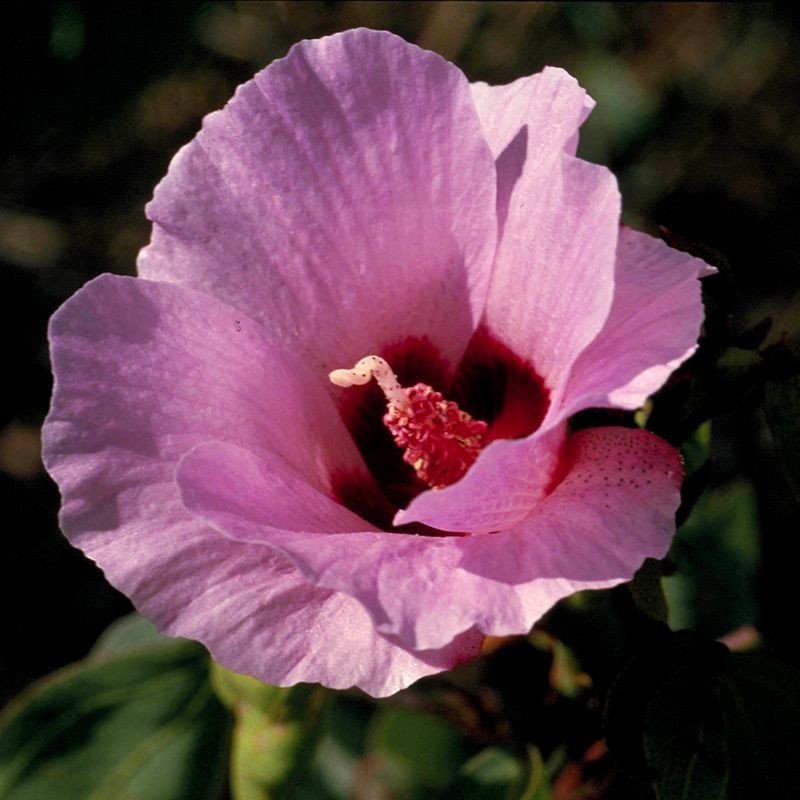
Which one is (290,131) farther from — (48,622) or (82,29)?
(48,622)

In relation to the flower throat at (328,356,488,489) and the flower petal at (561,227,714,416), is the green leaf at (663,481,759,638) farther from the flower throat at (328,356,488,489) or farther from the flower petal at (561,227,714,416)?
the flower petal at (561,227,714,416)

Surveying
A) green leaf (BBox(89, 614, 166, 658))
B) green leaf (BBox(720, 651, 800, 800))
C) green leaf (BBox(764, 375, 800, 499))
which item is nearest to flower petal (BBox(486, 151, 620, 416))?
green leaf (BBox(764, 375, 800, 499))

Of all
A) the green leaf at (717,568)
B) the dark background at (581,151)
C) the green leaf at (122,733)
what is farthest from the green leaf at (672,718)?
the dark background at (581,151)

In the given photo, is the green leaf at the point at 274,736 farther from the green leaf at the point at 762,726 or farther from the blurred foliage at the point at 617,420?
the green leaf at the point at 762,726

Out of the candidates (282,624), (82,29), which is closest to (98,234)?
(82,29)

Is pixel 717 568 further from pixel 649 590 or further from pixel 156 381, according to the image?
pixel 156 381

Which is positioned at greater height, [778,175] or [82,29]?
[82,29]

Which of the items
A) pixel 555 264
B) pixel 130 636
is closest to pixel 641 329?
pixel 555 264
